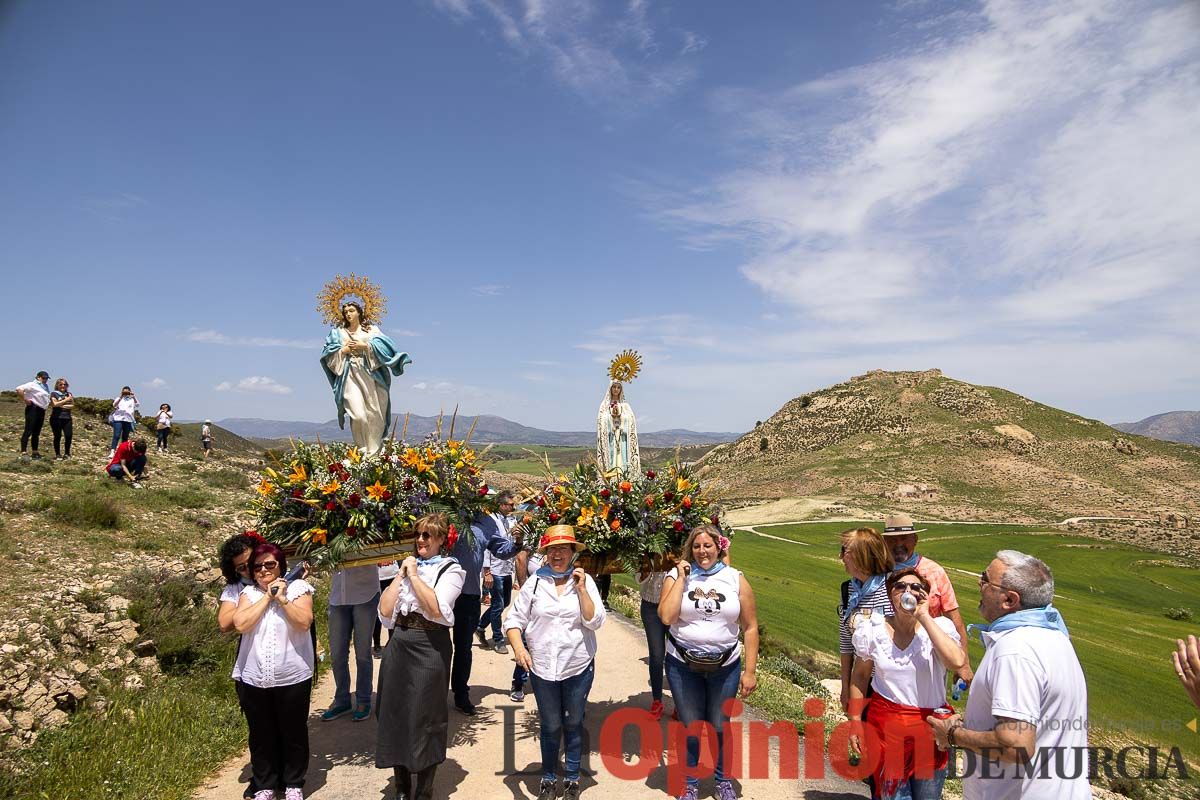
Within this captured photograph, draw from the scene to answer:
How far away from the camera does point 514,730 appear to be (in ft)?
22.1

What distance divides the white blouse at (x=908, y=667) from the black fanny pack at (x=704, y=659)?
1.13 meters

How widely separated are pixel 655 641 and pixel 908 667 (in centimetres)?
331

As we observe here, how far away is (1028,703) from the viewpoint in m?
3.08

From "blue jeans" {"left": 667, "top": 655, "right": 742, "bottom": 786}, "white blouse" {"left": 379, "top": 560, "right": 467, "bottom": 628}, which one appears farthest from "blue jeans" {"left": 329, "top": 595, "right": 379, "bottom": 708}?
"blue jeans" {"left": 667, "top": 655, "right": 742, "bottom": 786}

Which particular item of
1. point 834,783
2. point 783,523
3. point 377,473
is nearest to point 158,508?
point 377,473

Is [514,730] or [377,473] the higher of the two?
[377,473]

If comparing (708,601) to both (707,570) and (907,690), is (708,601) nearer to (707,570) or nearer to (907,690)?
(707,570)

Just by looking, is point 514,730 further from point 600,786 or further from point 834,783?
point 834,783

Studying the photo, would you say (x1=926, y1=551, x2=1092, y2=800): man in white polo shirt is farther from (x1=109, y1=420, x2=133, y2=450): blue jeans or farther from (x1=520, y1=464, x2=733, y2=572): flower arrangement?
A: (x1=109, y1=420, x2=133, y2=450): blue jeans

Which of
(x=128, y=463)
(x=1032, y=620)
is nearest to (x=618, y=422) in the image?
(x=1032, y=620)

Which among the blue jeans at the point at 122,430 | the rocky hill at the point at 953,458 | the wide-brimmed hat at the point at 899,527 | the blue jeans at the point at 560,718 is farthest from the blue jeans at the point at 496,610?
the rocky hill at the point at 953,458

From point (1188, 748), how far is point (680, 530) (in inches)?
443

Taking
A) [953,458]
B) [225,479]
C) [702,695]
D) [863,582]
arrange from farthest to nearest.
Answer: [953,458] → [225,479] → [702,695] → [863,582]

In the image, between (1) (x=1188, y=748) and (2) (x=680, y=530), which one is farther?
(1) (x=1188, y=748)
